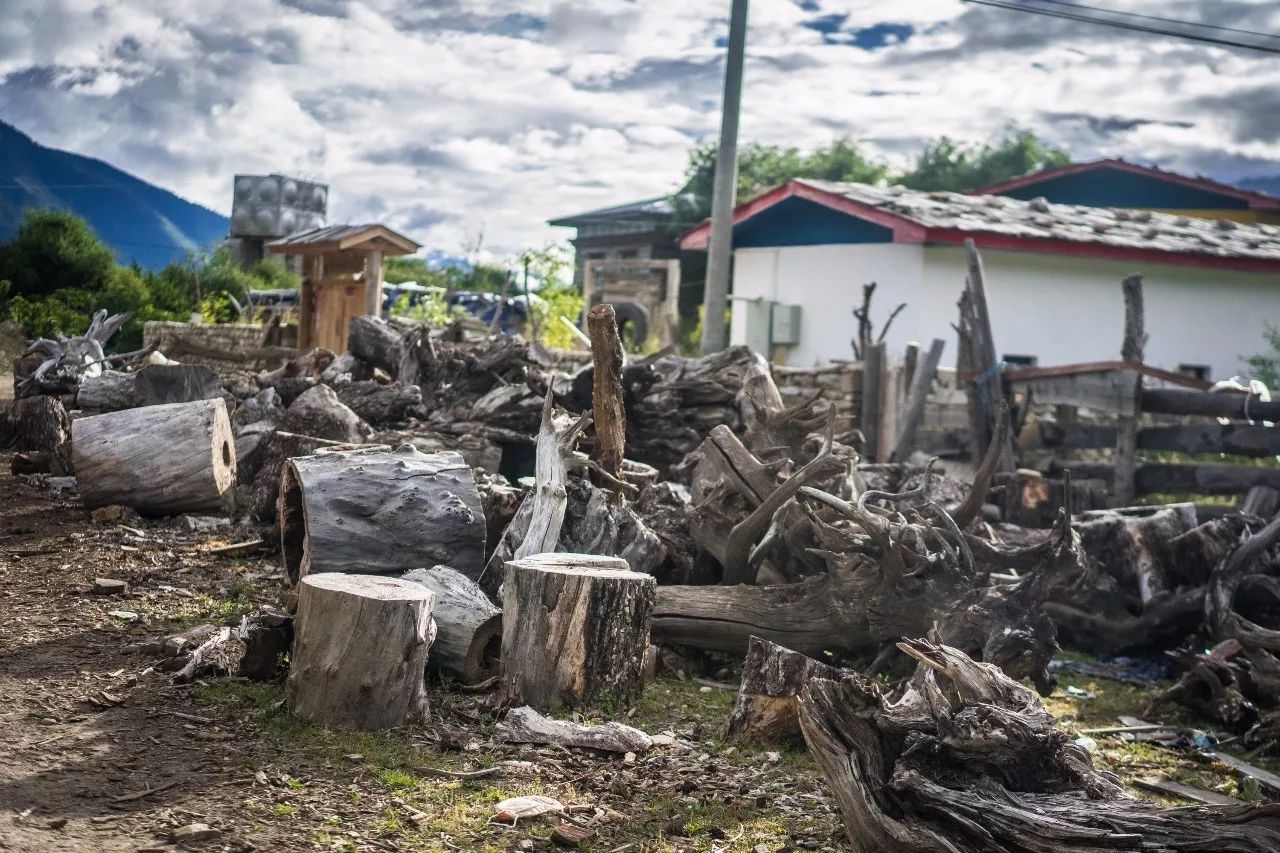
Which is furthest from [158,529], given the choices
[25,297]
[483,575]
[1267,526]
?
[25,297]

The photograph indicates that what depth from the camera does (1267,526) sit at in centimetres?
842

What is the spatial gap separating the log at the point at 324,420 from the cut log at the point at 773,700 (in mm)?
6199

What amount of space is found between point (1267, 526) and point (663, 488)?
4.29 meters

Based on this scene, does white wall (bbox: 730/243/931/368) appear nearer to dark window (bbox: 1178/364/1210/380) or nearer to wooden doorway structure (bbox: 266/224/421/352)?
dark window (bbox: 1178/364/1210/380)

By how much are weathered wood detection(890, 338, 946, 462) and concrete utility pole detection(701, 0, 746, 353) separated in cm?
515

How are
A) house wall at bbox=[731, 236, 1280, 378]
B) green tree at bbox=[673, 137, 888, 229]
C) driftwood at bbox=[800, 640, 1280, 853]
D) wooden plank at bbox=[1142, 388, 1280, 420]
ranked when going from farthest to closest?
1. green tree at bbox=[673, 137, 888, 229]
2. house wall at bbox=[731, 236, 1280, 378]
3. wooden plank at bbox=[1142, 388, 1280, 420]
4. driftwood at bbox=[800, 640, 1280, 853]

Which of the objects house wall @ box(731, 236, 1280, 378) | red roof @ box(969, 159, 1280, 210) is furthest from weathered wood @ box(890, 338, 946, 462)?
red roof @ box(969, 159, 1280, 210)

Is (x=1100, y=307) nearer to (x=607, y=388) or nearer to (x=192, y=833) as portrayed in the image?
(x=607, y=388)

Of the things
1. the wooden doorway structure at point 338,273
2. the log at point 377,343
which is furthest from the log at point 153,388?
the wooden doorway structure at point 338,273

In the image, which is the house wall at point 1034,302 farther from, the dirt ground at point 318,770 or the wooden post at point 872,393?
the dirt ground at point 318,770

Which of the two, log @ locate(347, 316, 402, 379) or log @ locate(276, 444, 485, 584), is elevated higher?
log @ locate(347, 316, 402, 379)

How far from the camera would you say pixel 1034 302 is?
16.9 m

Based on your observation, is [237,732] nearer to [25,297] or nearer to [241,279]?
[25,297]

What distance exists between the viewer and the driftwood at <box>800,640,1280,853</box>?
3549 mm
